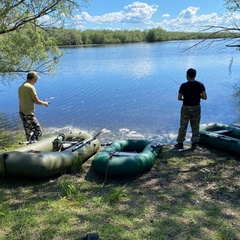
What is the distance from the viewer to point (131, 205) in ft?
11.9

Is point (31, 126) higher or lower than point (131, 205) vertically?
higher

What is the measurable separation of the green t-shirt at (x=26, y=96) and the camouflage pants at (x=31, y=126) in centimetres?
11

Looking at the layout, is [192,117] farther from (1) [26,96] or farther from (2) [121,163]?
(1) [26,96]

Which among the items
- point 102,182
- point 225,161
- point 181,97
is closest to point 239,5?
point 181,97

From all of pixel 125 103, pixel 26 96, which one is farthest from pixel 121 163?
pixel 125 103

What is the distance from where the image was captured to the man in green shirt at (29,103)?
17.7ft

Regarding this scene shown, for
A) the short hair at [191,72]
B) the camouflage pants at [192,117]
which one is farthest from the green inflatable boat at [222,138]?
the short hair at [191,72]

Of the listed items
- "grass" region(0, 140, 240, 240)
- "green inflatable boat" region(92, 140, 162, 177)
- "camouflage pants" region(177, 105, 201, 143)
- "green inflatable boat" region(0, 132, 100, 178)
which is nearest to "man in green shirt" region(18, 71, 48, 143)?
"green inflatable boat" region(0, 132, 100, 178)

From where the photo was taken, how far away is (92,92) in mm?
13984

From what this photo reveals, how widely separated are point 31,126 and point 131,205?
2.95 m

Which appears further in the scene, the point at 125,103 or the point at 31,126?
the point at 125,103

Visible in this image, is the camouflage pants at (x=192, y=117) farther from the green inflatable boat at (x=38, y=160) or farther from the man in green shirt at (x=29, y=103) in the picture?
the man in green shirt at (x=29, y=103)

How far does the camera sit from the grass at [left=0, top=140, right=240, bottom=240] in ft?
9.89

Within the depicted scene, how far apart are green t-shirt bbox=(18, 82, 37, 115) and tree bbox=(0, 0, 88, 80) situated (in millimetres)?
1768
